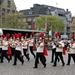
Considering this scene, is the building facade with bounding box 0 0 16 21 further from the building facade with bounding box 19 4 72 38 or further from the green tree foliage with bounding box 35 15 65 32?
the building facade with bounding box 19 4 72 38

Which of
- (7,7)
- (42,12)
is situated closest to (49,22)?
(7,7)

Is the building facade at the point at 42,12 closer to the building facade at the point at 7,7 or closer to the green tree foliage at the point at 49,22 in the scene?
the building facade at the point at 7,7

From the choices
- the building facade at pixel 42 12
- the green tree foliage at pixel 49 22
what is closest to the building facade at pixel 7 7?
the green tree foliage at pixel 49 22

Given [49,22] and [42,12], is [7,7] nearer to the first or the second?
[49,22]

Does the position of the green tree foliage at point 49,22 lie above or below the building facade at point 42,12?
below

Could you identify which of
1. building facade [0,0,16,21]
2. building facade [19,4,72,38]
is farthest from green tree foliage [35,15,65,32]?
building facade [19,4,72,38]

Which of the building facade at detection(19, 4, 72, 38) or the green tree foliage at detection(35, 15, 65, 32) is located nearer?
the green tree foliage at detection(35, 15, 65, 32)

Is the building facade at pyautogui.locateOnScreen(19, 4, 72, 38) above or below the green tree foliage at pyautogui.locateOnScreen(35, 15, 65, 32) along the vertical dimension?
above

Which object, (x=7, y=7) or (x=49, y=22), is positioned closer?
(x=49, y=22)

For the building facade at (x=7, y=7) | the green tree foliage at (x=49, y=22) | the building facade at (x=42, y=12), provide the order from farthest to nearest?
the building facade at (x=42, y=12) < the building facade at (x=7, y=7) < the green tree foliage at (x=49, y=22)

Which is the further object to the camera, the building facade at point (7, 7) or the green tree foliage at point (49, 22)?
the building facade at point (7, 7)

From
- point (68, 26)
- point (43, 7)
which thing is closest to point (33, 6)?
point (43, 7)

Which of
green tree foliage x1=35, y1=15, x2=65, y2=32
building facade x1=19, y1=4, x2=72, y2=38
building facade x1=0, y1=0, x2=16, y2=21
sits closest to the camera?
green tree foliage x1=35, y1=15, x2=65, y2=32

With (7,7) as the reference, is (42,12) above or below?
below
